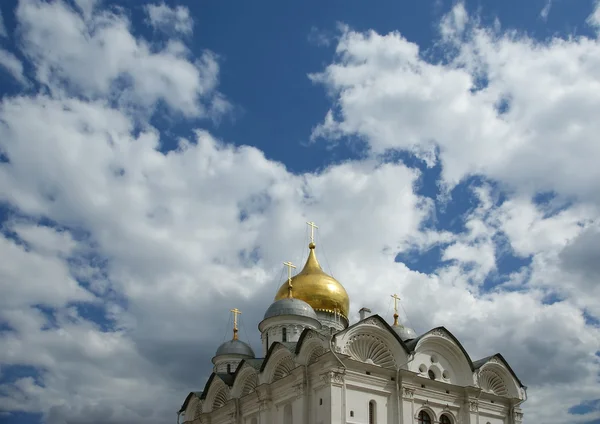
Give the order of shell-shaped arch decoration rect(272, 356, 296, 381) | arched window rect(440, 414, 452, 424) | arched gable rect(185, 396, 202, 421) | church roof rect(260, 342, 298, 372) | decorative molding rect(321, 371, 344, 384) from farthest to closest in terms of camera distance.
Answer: arched gable rect(185, 396, 202, 421)
church roof rect(260, 342, 298, 372)
arched window rect(440, 414, 452, 424)
shell-shaped arch decoration rect(272, 356, 296, 381)
decorative molding rect(321, 371, 344, 384)

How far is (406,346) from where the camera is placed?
28.0 metres

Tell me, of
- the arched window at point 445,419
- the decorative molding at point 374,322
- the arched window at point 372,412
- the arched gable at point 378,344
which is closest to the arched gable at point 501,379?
Result: the arched window at point 445,419

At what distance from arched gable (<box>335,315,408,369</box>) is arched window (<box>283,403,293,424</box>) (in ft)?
11.7

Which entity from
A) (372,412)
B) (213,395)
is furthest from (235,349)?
(372,412)

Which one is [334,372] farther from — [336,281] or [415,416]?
[336,281]

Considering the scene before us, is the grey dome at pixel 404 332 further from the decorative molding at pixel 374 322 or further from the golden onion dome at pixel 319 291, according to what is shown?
the decorative molding at pixel 374 322

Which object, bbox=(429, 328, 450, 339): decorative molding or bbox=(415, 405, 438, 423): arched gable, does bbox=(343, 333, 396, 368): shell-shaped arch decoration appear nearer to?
bbox=(415, 405, 438, 423): arched gable

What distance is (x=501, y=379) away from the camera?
3128 centimetres

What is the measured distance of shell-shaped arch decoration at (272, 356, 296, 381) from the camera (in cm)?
2841

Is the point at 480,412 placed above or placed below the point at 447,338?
below

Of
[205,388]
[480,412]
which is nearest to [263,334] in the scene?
[205,388]

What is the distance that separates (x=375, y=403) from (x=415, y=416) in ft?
6.27

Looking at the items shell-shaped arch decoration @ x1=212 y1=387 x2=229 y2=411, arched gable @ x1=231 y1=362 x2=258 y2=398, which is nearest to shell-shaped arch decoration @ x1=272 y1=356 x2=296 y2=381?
arched gable @ x1=231 y1=362 x2=258 y2=398

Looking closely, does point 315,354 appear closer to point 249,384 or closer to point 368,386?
point 368,386
